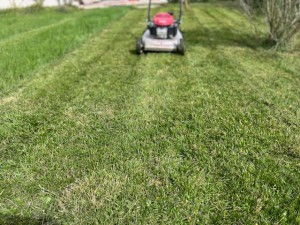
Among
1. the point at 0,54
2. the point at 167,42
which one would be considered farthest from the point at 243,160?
the point at 0,54

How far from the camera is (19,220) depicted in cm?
183

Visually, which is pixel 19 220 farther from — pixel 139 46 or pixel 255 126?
pixel 139 46

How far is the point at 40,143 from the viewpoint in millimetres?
2750

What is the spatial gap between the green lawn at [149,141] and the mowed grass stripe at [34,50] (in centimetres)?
5

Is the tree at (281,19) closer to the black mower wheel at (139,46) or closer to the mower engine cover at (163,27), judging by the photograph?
the mower engine cover at (163,27)

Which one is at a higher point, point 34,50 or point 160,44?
point 160,44

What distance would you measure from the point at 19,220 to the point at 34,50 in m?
5.27

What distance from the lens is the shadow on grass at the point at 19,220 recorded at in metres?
1.81

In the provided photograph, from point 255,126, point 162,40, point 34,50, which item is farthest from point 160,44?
point 255,126

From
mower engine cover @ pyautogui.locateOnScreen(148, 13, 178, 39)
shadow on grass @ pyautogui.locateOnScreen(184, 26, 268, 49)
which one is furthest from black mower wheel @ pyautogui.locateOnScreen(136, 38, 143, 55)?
shadow on grass @ pyautogui.locateOnScreen(184, 26, 268, 49)

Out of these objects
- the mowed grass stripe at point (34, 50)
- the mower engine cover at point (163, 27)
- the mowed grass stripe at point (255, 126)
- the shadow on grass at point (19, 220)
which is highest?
the mower engine cover at point (163, 27)

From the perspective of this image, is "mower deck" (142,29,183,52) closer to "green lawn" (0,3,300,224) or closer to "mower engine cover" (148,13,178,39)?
"mower engine cover" (148,13,178,39)

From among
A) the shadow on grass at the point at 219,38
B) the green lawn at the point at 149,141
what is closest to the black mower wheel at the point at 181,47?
the green lawn at the point at 149,141

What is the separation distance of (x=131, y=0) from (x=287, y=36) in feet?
74.7
